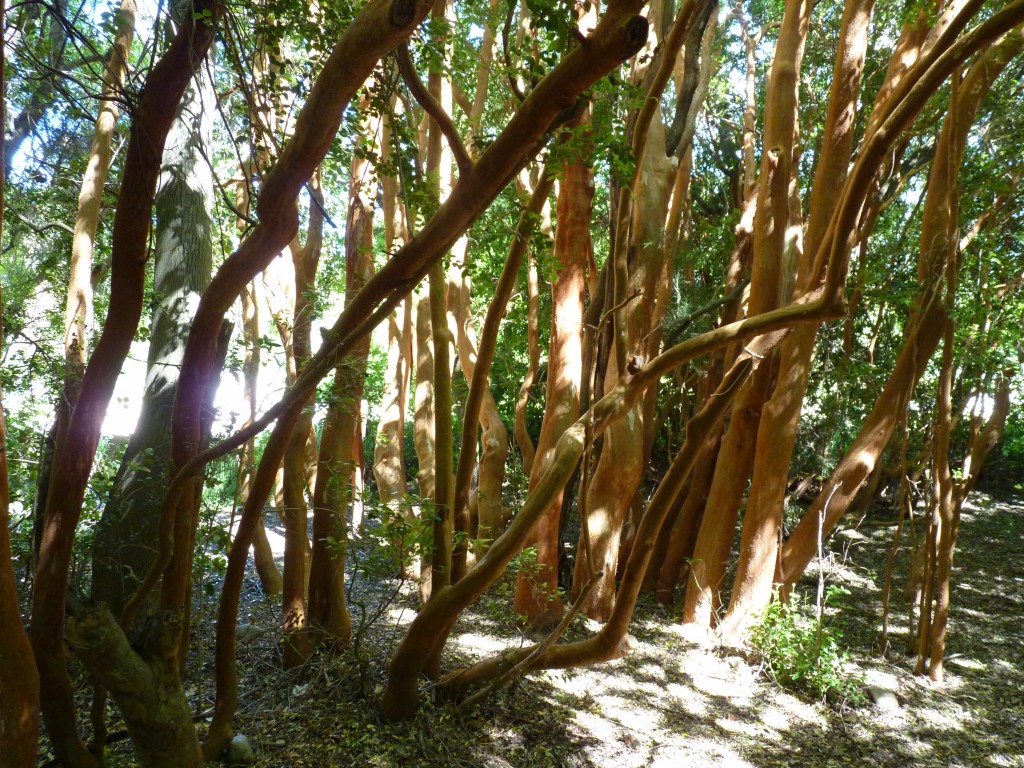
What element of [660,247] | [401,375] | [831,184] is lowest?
[401,375]

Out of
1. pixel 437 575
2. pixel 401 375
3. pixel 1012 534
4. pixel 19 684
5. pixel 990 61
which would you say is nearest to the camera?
pixel 19 684

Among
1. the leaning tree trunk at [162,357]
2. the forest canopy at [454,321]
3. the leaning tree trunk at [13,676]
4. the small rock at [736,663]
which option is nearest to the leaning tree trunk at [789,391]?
the forest canopy at [454,321]

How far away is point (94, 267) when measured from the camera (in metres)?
6.03

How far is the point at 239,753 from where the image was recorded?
3.55 metres

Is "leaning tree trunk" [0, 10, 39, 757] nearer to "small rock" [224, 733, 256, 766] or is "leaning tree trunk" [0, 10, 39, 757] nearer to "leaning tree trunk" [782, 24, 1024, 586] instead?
"small rock" [224, 733, 256, 766]

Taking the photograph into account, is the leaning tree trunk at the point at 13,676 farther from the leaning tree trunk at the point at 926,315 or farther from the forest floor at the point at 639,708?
the leaning tree trunk at the point at 926,315

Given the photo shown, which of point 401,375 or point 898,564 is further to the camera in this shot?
point 898,564

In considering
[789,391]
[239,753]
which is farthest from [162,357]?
[789,391]

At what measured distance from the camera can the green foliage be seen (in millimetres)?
5504

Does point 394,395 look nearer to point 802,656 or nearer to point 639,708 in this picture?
point 639,708

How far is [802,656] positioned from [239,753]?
4.13 m

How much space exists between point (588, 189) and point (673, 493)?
3.64 metres

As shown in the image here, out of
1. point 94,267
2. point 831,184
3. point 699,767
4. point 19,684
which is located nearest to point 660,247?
point 831,184

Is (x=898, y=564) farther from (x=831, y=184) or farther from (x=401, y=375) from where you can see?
(x=401, y=375)
